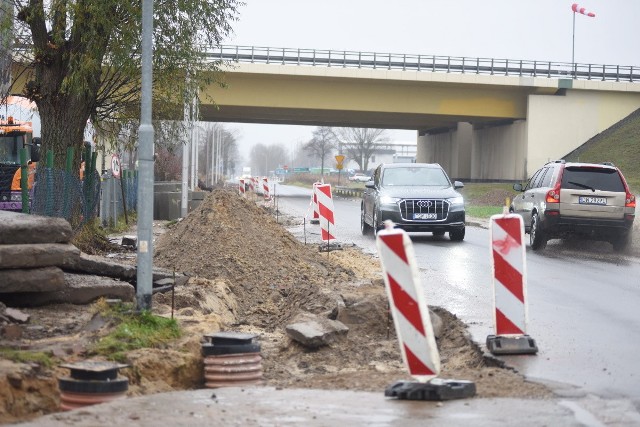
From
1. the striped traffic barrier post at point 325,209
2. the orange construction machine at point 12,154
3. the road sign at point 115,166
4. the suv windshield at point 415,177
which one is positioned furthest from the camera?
the road sign at point 115,166

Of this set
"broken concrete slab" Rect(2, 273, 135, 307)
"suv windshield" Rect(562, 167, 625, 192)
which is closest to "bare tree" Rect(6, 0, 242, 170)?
"suv windshield" Rect(562, 167, 625, 192)

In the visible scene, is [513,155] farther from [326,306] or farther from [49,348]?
[49,348]

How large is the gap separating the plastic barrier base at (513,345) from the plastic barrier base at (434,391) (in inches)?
77.2

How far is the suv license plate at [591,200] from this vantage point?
70.3 ft

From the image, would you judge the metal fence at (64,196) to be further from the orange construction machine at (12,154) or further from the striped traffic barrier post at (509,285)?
the striped traffic barrier post at (509,285)

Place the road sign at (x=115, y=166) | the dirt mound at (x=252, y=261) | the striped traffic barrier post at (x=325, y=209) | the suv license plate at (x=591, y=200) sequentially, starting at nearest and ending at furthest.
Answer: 1. the dirt mound at (x=252, y=261)
2. the suv license plate at (x=591, y=200)
3. the striped traffic barrier post at (x=325, y=209)
4. the road sign at (x=115, y=166)

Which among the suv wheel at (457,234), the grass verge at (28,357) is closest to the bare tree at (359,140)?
the suv wheel at (457,234)

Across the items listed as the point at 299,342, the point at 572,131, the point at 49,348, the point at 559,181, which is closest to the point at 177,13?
the point at 559,181

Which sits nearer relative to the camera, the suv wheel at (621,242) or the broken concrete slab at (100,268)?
the broken concrete slab at (100,268)

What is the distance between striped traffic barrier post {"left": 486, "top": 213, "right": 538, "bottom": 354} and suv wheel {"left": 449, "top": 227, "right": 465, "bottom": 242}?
16.0m

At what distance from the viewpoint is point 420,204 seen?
24859mm

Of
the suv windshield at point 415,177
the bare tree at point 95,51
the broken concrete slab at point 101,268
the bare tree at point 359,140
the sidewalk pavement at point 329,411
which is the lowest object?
the sidewalk pavement at point 329,411

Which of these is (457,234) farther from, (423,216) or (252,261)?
(252,261)

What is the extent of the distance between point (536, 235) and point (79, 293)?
13568mm
